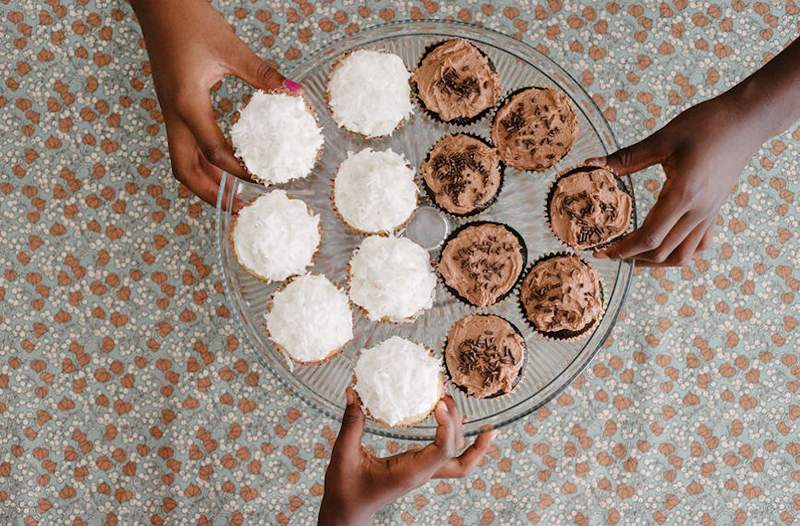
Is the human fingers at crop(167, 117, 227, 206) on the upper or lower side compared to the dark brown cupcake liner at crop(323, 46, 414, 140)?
lower

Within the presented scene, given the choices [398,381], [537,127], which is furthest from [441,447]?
[537,127]

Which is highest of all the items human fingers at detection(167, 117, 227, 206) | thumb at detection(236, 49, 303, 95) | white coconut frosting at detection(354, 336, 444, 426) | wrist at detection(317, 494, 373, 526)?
thumb at detection(236, 49, 303, 95)

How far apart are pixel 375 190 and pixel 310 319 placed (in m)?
0.29

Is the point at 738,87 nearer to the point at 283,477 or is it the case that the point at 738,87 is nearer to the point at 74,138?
the point at 283,477

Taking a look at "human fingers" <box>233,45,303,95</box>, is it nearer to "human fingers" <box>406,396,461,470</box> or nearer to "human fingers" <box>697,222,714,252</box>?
"human fingers" <box>406,396,461,470</box>

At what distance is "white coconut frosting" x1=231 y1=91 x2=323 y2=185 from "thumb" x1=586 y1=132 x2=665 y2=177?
59 cm

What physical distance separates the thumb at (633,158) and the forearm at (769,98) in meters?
0.16

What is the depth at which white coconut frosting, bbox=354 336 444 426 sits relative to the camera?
1.50 m

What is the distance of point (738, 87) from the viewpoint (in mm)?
1509

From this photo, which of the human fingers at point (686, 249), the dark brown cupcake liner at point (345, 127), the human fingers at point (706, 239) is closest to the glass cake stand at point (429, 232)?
the dark brown cupcake liner at point (345, 127)

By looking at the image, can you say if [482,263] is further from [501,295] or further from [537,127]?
[537,127]

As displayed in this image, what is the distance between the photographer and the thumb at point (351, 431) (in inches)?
58.4

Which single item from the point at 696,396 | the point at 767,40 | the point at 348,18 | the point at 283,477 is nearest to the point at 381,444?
the point at 283,477

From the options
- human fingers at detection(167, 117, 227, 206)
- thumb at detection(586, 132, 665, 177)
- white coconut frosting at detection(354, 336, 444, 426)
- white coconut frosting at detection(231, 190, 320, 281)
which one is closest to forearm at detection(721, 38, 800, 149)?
thumb at detection(586, 132, 665, 177)
